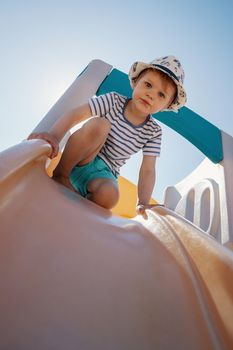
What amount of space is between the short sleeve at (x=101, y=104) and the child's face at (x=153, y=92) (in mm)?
115

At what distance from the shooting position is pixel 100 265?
1.24 feet

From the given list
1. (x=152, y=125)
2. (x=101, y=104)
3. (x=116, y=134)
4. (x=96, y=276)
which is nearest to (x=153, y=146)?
(x=152, y=125)

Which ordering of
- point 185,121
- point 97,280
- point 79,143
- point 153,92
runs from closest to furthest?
point 97,280 → point 79,143 → point 153,92 → point 185,121

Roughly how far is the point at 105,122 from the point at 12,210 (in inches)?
21.8

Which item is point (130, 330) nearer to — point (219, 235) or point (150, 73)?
point (150, 73)

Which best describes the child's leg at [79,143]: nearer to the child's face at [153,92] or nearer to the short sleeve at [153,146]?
the child's face at [153,92]

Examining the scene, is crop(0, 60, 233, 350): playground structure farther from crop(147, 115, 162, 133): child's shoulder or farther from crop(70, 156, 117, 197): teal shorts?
crop(147, 115, 162, 133): child's shoulder

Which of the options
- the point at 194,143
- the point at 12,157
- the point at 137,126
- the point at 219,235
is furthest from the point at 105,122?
the point at 194,143

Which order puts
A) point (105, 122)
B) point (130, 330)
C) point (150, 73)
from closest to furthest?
point (130, 330)
point (105, 122)
point (150, 73)

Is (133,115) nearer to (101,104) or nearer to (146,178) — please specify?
(101,104)

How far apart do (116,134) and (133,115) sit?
0.12 metres

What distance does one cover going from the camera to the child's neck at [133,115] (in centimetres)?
115

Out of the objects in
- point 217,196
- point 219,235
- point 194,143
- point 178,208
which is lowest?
point 178,208

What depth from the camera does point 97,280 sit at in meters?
0.35
